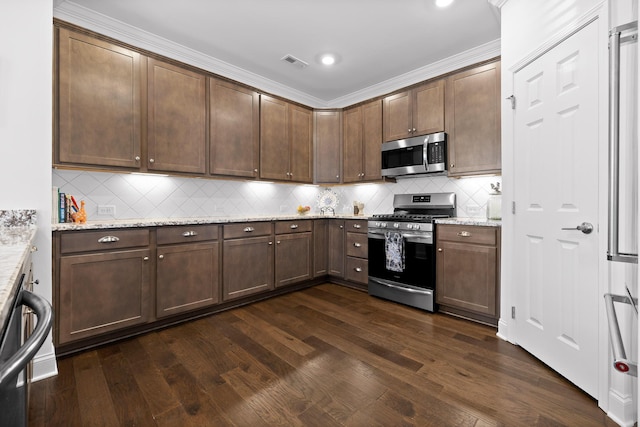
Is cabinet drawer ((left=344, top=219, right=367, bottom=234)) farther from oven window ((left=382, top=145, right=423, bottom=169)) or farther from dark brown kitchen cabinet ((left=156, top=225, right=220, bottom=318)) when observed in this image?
dark brown kitchen cabinet ((left=156, top=225, right=220, bottom=318))

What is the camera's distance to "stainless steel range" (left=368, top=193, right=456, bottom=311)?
116 inches

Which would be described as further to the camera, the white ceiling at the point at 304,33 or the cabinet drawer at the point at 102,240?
the white ceiling at the point at 304,33

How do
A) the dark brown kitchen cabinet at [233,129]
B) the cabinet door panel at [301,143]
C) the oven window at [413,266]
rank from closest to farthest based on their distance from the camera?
the oven window at [413,266], the dark brown kitchen cabinet at [233,129], the cabinet door panel at [301,143]

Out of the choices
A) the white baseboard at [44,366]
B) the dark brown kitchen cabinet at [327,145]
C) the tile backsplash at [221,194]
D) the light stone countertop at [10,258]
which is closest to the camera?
the light stone countertop at [10,258]

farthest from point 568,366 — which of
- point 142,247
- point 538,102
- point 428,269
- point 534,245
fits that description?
point 142,247

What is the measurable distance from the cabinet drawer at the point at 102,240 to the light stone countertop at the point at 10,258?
1.04 feet

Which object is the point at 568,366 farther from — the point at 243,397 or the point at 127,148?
the point at 127,148

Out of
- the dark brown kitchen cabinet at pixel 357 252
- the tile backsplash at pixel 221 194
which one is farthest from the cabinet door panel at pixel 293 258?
the tile backsplash at pixel 221 194

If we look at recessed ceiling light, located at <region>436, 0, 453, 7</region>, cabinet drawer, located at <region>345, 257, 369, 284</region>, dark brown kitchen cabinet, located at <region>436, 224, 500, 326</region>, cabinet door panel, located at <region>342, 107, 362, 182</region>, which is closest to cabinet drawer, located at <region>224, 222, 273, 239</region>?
cabinet drawer, located at <region>345, 257, 369, 284</region>

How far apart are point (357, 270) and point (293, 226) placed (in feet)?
3.03

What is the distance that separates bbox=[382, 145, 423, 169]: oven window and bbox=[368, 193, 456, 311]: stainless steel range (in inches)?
17.9

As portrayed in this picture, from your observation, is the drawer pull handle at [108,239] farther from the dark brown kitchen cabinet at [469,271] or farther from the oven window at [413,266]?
the dark brown kitchen cabinet at [469,271]

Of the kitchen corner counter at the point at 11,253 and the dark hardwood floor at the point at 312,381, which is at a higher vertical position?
the kitchen corner counter at the point at 11,253

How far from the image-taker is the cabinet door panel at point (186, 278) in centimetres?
252
